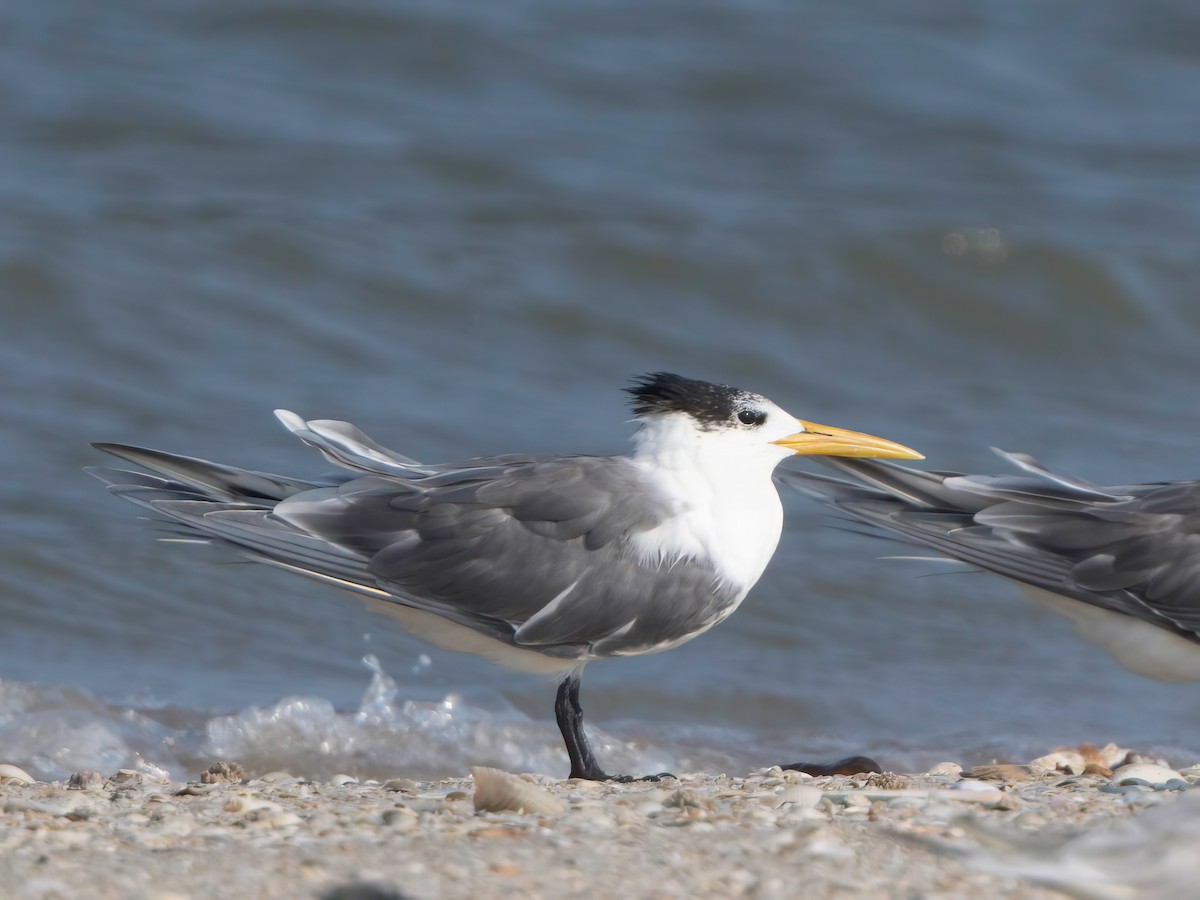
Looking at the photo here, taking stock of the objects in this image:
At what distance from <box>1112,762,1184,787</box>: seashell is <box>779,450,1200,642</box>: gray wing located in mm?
719

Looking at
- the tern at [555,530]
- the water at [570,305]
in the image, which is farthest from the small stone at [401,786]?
the water at [570,305]

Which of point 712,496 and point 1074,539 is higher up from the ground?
point 1074,539

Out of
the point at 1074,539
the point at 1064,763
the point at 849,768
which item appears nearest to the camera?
the point at 849,768

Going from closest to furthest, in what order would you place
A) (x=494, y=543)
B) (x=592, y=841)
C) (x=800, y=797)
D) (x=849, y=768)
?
(x=592, y=841) < (x=800, y=797) < (x=494, y=543) < (x=849, y=768)

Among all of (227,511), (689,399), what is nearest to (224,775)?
(227,511)

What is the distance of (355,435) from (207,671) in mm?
1677

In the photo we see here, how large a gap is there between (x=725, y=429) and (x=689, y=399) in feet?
0.45

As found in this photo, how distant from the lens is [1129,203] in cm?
1205

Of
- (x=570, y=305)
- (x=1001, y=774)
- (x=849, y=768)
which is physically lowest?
(x=849, y=768)

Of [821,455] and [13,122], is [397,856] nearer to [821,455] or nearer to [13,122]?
[821,455]

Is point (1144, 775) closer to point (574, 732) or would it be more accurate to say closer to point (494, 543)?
point (574, 732)

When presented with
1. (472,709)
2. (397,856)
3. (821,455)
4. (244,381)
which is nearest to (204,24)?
(244,381)

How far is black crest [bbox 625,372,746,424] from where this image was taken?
16.6 feet

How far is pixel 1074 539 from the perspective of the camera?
5598mm
